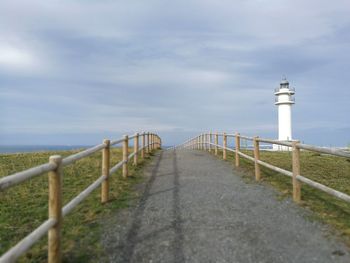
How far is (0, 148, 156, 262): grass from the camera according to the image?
206 inches

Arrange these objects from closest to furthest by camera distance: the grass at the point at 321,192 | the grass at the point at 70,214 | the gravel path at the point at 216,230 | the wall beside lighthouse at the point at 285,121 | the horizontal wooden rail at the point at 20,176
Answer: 1. the horizontal wooden rail at the point at 20,176
2. the gravel path at the point at 216,230
3. the grass at the point at 70,214
4. the grass at the point at 321,192
5. the wall beside lighthouse at the point at 285,121

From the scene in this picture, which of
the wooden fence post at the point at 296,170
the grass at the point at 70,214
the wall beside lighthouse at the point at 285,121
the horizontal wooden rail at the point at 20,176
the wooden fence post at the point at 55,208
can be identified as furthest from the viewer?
the wall beside lighthouse at the point at 285,121

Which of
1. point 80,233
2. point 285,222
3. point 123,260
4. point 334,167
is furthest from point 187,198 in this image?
point 334,167

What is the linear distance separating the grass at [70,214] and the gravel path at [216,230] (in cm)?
31

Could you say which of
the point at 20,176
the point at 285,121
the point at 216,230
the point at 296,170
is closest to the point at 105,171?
the point at 216,230

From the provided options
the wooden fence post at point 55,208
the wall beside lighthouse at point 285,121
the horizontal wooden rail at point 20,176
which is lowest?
the wooden fence post at point 55,208

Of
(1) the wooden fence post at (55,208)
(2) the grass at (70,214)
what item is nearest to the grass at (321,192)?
(2) the grass at (70,214)

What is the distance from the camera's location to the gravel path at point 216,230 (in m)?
5.07

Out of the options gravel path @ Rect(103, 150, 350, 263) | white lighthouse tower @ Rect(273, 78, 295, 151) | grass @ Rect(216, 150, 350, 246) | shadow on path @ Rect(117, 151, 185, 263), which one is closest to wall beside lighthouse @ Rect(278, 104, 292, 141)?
white lighthouse tower @ Rect(273, 78, 295, 151)

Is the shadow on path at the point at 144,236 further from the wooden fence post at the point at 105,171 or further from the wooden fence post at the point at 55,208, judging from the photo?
the wooden fence post at the point at 55,208

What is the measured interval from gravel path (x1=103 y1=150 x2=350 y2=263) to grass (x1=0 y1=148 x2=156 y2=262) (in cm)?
31

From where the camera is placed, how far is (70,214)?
7.02 metres

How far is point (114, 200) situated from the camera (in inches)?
322

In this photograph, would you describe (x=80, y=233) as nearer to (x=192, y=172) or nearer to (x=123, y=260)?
(x=123, y=260)
